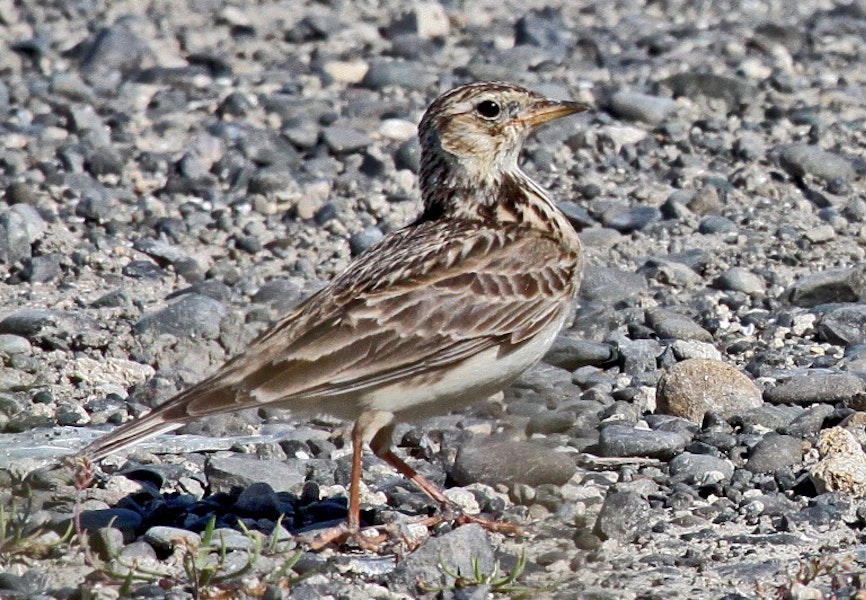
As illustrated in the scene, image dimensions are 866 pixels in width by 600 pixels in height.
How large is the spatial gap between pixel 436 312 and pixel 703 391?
5.00 ft

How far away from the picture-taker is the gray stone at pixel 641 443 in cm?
667

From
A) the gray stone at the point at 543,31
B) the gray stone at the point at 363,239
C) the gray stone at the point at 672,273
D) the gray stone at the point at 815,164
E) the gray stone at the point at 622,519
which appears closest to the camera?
the gray stone at the point at 622,519

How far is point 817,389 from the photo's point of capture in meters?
7.16

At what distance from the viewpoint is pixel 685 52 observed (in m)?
12.7

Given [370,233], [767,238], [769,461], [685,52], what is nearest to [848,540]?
[769,461]

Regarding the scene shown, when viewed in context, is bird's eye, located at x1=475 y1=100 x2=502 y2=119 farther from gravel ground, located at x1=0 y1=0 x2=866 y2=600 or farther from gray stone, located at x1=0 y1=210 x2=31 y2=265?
Result: gray stone, located at x1=0 y1=210 x2=31 y2=265

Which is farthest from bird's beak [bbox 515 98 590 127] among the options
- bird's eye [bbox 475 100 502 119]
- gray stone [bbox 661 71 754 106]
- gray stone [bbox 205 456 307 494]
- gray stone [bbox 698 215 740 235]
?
gray stone [bbox 661 71 754 106]

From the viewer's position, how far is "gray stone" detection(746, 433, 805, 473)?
6.51 metres

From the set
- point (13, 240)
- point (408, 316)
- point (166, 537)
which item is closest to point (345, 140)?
point (13, 240)

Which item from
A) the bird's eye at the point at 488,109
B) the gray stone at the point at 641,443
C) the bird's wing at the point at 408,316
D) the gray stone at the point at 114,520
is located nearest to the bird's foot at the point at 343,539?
the bird's wing at the point at 408,316

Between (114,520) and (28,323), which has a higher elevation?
(114,520)

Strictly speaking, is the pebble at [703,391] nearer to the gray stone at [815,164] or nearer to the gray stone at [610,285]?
the gray stone at [610,285]

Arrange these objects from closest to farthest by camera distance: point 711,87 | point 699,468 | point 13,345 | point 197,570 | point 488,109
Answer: point 197,570 < point 699,468 < point 488,109 < point 13,345 < point 711,87

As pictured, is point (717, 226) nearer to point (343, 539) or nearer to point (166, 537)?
point (343, 539)
